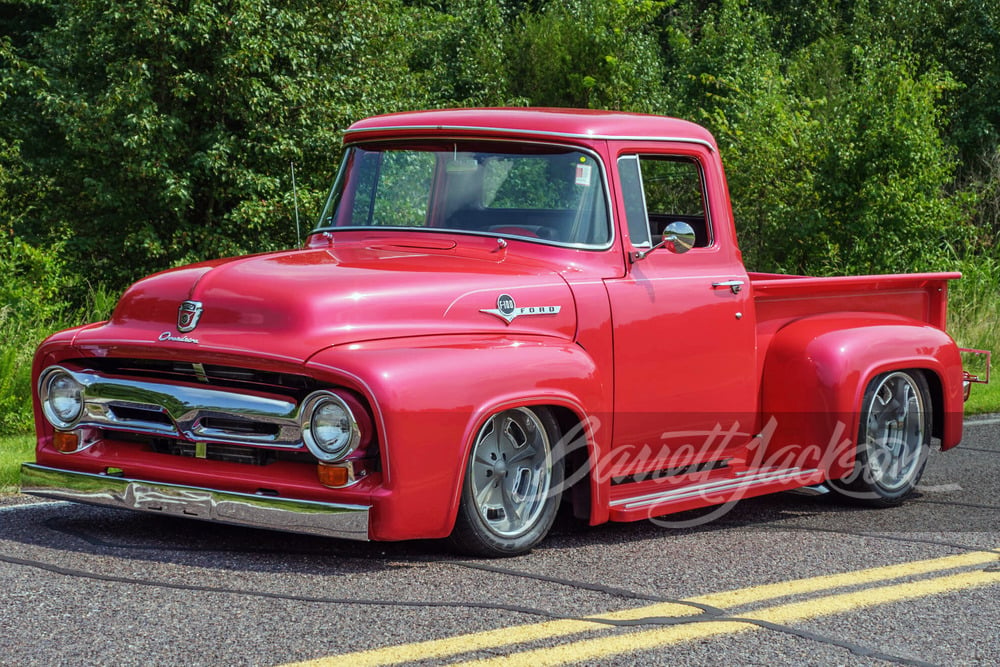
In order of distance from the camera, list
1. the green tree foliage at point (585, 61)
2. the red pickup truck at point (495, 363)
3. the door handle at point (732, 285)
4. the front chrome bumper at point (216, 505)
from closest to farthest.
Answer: the front chrome bumper at point (216, 505) < the red pickup truck at point (495, 363) < the door handle at point (732, 285) < the green tree foliage at point (585, 61)

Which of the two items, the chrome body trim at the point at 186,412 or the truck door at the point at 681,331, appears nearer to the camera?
the chrome body trim at the point at 186,412

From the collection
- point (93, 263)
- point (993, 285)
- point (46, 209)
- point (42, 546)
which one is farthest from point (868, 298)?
point (46, 209)

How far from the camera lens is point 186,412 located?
5.39 m

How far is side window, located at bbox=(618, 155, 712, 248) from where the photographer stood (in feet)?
21.5

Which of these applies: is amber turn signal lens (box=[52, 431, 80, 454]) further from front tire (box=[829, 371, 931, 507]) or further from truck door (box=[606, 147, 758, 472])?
front tire (box=[829, 371, 931, 507])

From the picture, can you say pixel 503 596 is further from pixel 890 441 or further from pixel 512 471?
pixel 890 441

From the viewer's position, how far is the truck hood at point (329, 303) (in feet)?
17.4

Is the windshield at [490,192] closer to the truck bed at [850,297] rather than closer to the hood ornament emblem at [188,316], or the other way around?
the truck bed at [850,297]

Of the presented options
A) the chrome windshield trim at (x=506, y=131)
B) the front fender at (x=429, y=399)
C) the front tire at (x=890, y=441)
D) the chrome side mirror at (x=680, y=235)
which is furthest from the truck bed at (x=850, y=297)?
the front fender at (x=429, y=399)

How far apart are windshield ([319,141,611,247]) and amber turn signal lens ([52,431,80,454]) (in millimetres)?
1789

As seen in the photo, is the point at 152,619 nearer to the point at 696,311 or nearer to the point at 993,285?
the point at 696,311

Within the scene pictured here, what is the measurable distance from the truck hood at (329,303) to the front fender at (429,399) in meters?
0.11

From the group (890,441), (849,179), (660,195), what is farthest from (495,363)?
(849,179)

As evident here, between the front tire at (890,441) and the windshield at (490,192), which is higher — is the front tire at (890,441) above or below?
below
